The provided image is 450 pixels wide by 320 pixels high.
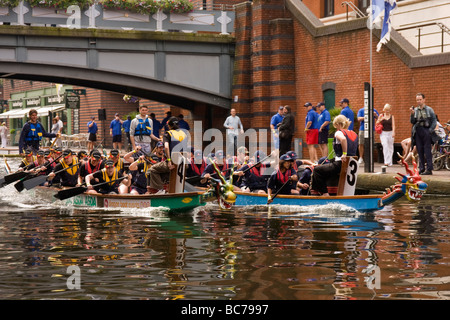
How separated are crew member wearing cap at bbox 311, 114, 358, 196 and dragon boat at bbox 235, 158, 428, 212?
0.17 m

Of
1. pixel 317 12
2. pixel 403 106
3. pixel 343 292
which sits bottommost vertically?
pixel 343 292

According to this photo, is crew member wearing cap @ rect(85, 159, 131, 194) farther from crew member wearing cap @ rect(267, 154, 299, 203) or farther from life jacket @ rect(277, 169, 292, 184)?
life jacket @ rect(277, 169, 292, 184)

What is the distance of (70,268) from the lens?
9.42m

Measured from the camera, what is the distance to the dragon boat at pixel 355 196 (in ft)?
42.6

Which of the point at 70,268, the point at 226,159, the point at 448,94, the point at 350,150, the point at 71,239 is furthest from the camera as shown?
the point at 448,94

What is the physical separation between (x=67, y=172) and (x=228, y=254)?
339 inches

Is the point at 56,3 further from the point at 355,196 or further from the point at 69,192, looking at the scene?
the point at 355,196

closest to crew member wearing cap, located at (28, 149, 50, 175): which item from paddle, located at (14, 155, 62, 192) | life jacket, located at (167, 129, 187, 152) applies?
paddle, located at (14, 155, 62, 192)

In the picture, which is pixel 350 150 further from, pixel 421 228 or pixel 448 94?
pixel 448 94

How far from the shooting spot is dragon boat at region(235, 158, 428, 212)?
13.0 meters

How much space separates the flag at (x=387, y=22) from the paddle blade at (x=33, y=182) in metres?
10.5

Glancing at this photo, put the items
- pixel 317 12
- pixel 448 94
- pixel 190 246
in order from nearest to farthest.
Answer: pixel 190 246 < pixel 448 94 < pixel 317 12
